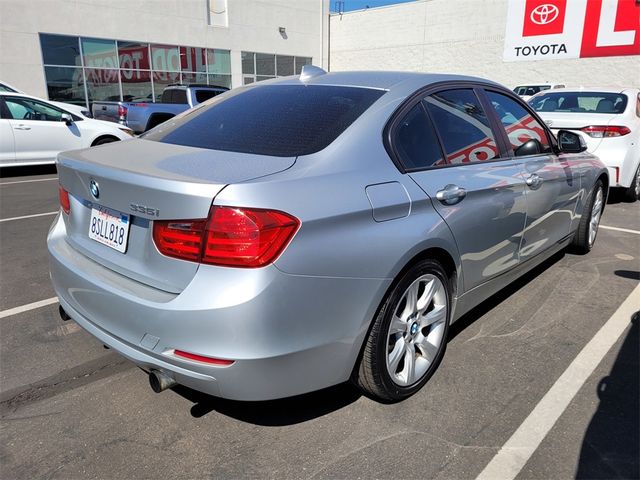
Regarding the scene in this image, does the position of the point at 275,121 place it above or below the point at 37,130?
above

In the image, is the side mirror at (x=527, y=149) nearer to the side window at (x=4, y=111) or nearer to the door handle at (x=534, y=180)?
the door handle at (x=534, y=180)

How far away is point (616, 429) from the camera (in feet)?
8.00

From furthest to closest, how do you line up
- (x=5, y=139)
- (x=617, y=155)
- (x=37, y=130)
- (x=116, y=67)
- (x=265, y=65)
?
(x=265, y=65) < (x=116, y=67) < (x=37, y=130) < (x=5, y=139) < (x=617, y=155)

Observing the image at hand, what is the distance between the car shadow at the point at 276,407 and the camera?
8.25ft

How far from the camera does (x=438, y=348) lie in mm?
2836

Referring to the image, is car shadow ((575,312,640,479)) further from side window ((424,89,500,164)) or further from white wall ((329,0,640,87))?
white wall ((329,0,640,87))

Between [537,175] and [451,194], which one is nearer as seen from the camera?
[451,194]

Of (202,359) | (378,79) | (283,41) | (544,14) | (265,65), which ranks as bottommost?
(202,359)

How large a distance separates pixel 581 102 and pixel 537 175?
5.29 meters

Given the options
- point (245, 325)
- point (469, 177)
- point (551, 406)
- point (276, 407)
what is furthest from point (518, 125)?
point (245, 325)

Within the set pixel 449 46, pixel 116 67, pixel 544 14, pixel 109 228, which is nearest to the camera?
pixel 109 228

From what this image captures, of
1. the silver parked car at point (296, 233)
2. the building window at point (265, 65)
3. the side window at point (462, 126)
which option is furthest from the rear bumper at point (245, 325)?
the building window at point (265, 65)

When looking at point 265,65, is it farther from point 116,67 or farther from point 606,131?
point 606,131

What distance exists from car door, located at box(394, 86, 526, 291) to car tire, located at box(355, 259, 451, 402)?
0.28m
